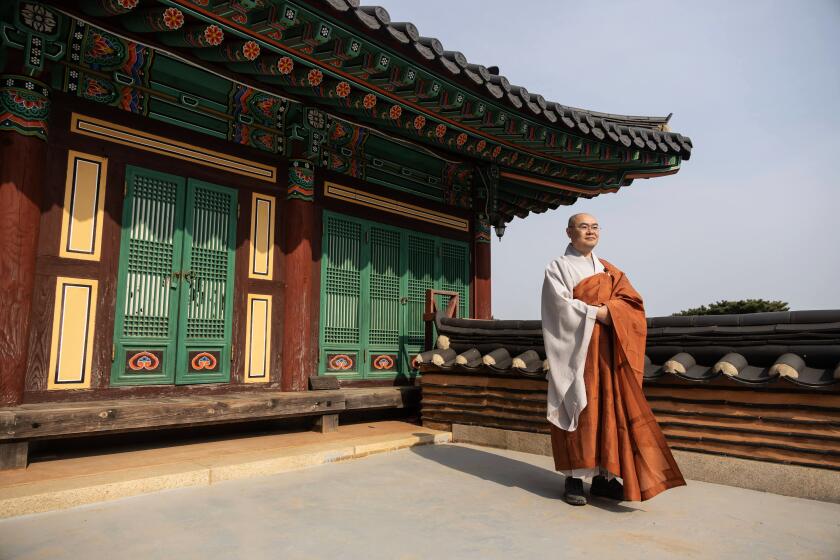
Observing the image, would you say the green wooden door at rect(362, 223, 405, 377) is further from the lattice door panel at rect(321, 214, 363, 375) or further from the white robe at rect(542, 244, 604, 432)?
the white robe at rect(542, 244, 604, 432)

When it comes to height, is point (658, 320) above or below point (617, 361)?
above

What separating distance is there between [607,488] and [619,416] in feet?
1.87

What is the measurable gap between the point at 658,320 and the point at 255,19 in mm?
4132

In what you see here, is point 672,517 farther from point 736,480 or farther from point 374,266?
point 374,266

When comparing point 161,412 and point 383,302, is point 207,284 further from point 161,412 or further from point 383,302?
point 383,302

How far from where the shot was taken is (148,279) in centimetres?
505

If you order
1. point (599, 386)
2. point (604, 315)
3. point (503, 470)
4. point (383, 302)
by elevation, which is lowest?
point (503, 470)

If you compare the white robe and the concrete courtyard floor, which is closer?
the concrete courtyard floor

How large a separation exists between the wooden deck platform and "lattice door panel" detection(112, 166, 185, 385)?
0.34 m

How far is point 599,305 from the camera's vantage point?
3.63 m

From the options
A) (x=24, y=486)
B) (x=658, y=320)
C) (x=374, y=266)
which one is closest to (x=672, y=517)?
(x=658, y=320)

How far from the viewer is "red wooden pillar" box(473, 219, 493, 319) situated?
8.27 m

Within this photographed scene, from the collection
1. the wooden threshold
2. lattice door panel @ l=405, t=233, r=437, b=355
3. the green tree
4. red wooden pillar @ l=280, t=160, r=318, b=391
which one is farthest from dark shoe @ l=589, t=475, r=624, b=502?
the green tree

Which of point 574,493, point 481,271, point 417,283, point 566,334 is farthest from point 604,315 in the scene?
point 481,271
